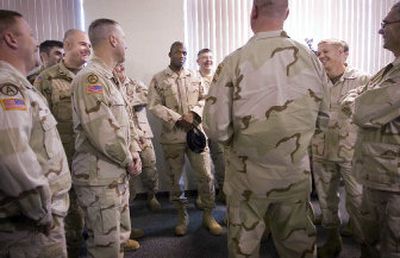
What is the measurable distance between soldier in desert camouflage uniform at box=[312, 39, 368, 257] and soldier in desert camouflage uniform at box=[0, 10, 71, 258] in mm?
1814

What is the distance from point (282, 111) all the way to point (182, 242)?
1835 mm

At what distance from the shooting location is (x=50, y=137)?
4.65 ft

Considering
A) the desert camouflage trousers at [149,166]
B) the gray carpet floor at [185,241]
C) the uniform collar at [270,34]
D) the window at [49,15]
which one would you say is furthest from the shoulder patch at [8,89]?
the window at [49,15]

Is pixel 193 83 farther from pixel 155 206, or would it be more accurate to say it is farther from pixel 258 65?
pixel 258 65

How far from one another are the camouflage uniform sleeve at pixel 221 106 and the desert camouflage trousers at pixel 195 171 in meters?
1.54

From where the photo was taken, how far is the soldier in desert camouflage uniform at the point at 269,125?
1487 mm

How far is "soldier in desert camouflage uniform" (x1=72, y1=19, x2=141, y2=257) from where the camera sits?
5.74 ft

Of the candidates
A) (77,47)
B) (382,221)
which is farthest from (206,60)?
(382,221)

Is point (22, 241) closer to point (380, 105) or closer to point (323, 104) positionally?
point (323, 104)

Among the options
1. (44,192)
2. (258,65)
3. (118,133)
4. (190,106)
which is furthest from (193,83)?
(44,192)

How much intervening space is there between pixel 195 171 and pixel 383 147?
1.79 metres

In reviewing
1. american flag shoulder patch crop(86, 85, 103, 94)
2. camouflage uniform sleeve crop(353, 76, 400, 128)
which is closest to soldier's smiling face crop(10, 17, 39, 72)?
american flag shoulder patch crop(86, 85, 103, 94)

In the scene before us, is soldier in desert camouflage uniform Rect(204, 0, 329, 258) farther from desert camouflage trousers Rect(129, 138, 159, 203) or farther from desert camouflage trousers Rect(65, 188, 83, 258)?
desert camouflage trousers Rect(129, 138, 159, 203)

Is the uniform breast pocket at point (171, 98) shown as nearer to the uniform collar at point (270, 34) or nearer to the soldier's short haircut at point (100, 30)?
the soldier's short haircut at point (100, 30)
